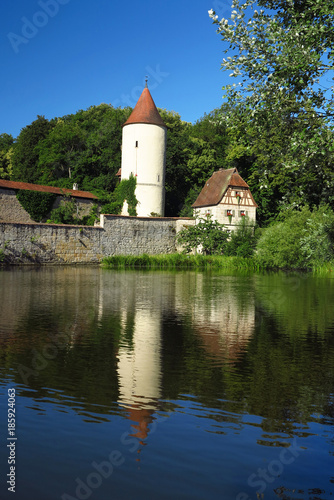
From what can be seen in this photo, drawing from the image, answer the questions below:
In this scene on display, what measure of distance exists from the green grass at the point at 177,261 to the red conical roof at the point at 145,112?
1448 cm

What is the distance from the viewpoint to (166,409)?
528 cm

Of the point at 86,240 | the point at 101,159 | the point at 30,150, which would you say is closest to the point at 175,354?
the point at 86,240

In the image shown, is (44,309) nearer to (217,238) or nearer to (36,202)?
(217,238)

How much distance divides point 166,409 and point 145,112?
46737 millimetres

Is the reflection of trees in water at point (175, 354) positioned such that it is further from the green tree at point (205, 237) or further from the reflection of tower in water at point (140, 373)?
the green tree at point (205, 237)

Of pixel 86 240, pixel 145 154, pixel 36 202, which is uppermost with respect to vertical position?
pixel 145 154

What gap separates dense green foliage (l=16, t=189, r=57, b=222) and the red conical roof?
11.1 m

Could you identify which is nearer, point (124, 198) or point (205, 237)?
point (205, 237)

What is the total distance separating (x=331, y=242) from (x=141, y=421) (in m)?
25.5

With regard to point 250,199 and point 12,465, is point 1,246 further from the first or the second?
point 12,465

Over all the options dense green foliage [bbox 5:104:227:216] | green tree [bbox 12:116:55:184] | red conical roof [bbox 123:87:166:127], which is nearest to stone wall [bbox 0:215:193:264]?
dense green foliage [bbox 5:104:227:216]

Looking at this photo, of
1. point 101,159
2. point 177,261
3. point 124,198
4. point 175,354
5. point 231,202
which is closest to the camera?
point 175,354

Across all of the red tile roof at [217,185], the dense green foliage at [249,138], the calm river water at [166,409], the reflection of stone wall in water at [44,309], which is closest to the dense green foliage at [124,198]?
the dense green foliage at [249,138]

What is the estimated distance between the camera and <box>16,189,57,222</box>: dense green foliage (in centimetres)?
4419
